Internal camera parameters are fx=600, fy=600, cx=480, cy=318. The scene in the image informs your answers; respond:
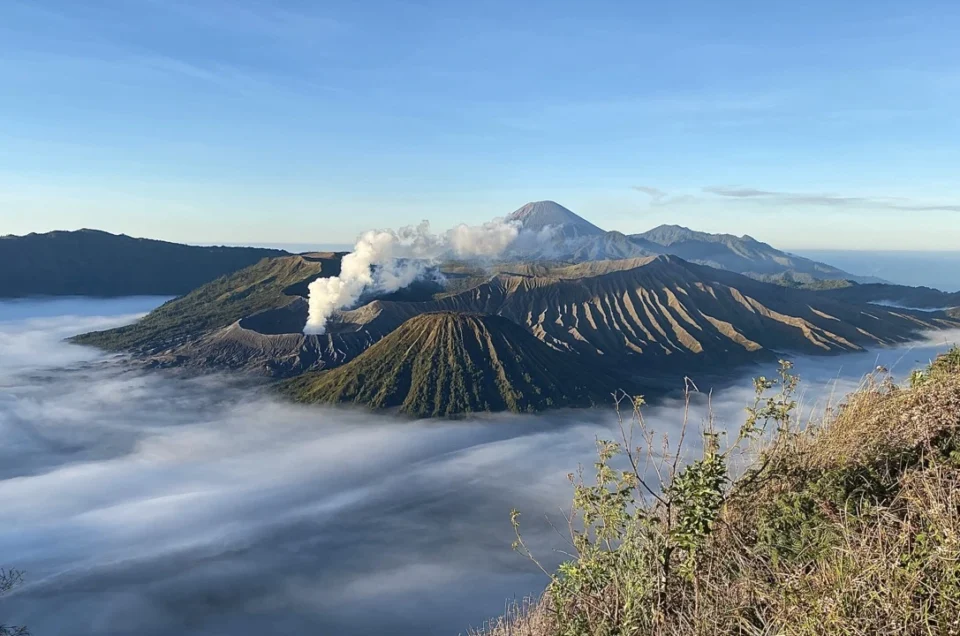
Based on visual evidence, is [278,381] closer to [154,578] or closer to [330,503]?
[330,503]

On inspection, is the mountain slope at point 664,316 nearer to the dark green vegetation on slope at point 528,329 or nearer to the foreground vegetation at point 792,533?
the dark green vegetation on slope at point 528,329

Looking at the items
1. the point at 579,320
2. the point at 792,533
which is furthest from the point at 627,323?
the point at 792,533

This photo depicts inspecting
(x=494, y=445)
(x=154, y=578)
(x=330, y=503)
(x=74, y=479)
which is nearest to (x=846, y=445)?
(x=154, y=578)

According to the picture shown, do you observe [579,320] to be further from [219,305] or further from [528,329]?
[219,305]

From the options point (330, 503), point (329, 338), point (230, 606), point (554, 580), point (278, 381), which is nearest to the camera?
point (554, 580)

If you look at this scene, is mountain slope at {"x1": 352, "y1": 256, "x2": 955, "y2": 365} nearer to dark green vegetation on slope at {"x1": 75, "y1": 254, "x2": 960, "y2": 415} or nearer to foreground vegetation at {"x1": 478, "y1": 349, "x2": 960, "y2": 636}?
dark green vegetation on slope at {"x1": 75, "y1": 254, "x2": 960, "y2": 415}

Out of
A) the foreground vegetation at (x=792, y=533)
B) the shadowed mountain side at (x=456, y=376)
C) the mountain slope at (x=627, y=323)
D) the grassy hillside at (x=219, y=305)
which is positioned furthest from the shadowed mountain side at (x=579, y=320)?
the foreground vegetation at (x=792, y=533)

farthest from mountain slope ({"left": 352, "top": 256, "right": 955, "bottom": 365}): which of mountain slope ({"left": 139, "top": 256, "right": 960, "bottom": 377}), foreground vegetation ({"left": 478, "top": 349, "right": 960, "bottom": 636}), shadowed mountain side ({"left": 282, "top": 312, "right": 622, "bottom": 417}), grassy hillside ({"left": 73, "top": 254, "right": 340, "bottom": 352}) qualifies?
foreground vegetation ({"left": 478, "top": 349, "right": 960, "bottom": 636})
